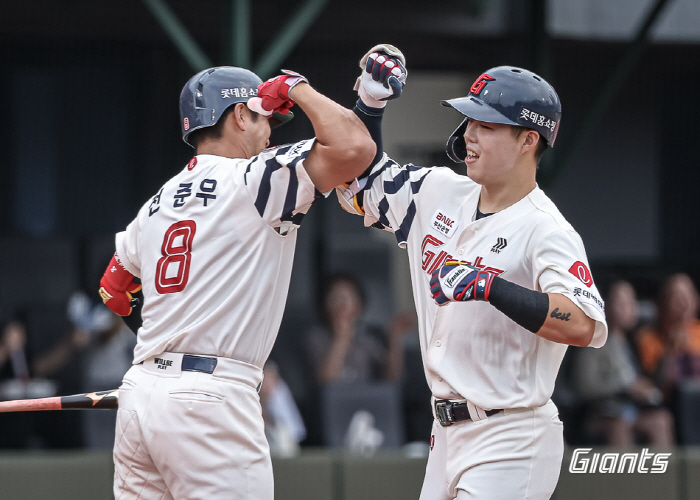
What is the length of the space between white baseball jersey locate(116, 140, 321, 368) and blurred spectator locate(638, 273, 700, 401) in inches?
197

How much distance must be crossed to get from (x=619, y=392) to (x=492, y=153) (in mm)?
4662

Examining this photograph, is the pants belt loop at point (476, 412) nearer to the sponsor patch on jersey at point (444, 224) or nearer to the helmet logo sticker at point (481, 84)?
the sponsor patch on jersey at point (444, 224)

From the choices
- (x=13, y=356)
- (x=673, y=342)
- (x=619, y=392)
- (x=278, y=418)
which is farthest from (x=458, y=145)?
(x=13, y=356)

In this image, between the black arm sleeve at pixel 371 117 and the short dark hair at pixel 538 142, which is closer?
the short dark hair at pixel 538 142

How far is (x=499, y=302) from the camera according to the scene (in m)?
2.98

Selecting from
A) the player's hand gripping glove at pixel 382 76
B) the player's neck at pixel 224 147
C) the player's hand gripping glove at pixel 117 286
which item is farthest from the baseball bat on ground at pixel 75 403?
the player's hand gripping glove at pixel 382 76

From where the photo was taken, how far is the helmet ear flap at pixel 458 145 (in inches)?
140

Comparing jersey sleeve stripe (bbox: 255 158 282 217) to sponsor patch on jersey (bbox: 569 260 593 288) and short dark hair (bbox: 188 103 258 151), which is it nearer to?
short dark hair (bbox: 188 103 258 151)

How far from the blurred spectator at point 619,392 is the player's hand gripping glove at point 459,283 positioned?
183 inches

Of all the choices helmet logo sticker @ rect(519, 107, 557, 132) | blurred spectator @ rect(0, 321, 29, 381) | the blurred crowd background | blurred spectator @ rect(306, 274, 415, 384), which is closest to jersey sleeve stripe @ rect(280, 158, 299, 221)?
helmet logo sticker @ rect(519, 107, 557, 132)

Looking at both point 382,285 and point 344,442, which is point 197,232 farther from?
point 382,285

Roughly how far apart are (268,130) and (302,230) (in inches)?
237

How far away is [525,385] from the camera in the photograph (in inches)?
124

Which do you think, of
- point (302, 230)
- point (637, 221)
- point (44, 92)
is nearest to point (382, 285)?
point (302, 230)
